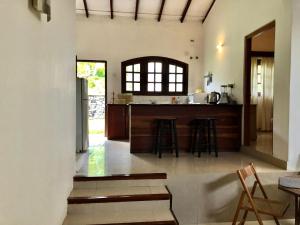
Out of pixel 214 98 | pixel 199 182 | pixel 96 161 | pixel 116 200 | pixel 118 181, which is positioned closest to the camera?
pixel 116 200

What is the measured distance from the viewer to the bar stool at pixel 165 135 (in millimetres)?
5310

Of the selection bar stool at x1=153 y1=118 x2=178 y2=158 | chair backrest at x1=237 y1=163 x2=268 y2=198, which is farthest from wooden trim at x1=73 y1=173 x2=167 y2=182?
bar stool at x1=153 y1=118 x2=178 y2=158

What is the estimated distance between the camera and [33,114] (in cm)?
200

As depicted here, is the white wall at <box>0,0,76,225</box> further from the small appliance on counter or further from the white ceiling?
the white ceiling

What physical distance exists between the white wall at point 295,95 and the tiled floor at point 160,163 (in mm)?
331

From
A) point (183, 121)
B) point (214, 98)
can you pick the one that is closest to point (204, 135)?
point (183, 121)

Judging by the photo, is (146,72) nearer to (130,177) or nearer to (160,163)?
(160,163)

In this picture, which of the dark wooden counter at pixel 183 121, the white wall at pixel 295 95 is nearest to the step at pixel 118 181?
the dark wooden counter at pixel 183 121

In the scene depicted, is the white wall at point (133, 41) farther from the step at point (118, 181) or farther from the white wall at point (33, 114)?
the white wall at point (33, 114)

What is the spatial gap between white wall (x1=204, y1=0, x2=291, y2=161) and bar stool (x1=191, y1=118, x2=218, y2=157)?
3.08 feet

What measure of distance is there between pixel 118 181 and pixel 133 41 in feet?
18.2

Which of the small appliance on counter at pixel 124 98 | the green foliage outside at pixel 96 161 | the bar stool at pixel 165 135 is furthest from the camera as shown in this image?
the small appliance on counter at pixel 124 98

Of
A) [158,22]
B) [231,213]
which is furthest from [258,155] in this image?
[158,22]

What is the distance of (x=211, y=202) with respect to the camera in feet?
12.8
